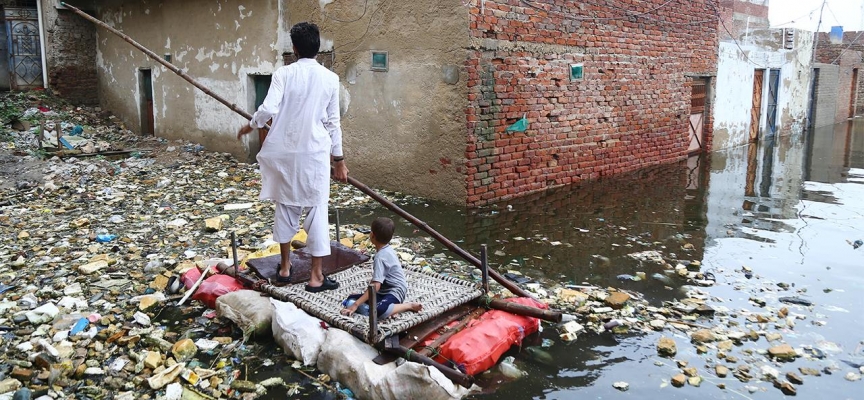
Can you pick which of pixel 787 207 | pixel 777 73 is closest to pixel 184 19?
pixel 787 207

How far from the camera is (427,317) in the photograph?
138 inches

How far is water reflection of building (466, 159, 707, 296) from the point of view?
206 inches

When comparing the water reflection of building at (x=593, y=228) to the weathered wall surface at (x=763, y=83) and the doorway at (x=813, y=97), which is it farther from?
the doorway at (x=813, y=97)

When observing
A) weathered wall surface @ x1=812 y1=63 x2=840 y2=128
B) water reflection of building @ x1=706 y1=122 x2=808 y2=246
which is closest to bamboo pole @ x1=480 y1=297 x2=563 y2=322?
water reflection of building @ x1=706 y1=122 x2=808 y2=246

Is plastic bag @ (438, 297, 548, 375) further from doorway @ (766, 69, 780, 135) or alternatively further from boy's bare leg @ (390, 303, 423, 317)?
doorway @ (766, 69, 780, 135)

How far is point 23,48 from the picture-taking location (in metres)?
12.2

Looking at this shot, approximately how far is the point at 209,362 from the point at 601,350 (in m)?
2.20

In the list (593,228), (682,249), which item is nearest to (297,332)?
(682,249)

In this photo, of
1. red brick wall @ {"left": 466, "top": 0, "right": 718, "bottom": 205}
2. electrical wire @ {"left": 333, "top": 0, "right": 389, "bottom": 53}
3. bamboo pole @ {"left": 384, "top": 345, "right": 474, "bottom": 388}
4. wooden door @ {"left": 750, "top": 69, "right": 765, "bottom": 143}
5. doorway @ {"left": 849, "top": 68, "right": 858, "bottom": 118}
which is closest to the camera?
bamboo pole @ {"left": 384, "top": 345, "right": 474, "bottom": 388}

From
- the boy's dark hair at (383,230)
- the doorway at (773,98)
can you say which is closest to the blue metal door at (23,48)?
the boy's dark hair at (383,230)

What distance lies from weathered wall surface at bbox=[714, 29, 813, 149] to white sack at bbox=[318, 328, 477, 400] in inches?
444

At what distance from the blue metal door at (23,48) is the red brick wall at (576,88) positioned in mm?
10030

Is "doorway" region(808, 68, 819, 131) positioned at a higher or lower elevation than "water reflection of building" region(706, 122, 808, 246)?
higher

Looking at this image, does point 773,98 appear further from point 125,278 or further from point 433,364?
point 125,278
